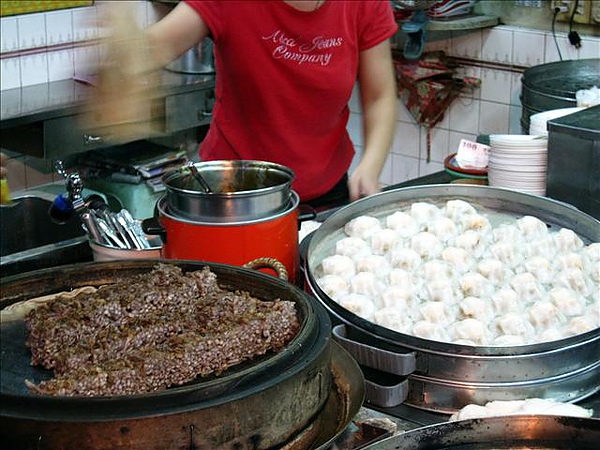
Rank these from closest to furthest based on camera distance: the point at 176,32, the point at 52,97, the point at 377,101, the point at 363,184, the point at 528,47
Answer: the point at 176,32
the point at 363,184
the point at 377,101
the point at 52,97
the point at 528,47

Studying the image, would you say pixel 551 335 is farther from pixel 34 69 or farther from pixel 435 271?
pixel 34 69

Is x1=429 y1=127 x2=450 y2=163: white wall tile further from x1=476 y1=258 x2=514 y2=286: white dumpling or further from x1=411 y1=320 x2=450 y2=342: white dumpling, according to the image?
x1=411 y1=320 x2=450 y2=342: white dumpling

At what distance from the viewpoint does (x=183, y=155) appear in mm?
5203

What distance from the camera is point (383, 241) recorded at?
2.27m

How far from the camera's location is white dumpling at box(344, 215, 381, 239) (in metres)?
2.33

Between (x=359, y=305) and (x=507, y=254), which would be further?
(x=507, y=254)

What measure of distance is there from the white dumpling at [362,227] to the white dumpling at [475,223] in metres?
0.21

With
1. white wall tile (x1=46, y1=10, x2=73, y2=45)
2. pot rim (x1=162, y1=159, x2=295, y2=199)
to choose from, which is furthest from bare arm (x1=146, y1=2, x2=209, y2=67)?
white wall tile (x1=46, y1=10, x2=73, y2=45)

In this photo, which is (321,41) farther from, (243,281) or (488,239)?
(243,281)

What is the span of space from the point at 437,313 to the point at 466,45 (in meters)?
3.60

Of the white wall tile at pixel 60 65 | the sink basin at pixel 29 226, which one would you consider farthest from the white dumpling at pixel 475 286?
the white wall tile at pixel 60 65

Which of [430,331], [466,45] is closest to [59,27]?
[466,45]

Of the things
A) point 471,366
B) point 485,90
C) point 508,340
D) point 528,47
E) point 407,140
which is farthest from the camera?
point 407,140

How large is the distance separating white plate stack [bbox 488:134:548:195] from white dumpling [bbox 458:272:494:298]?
0.68 metres
